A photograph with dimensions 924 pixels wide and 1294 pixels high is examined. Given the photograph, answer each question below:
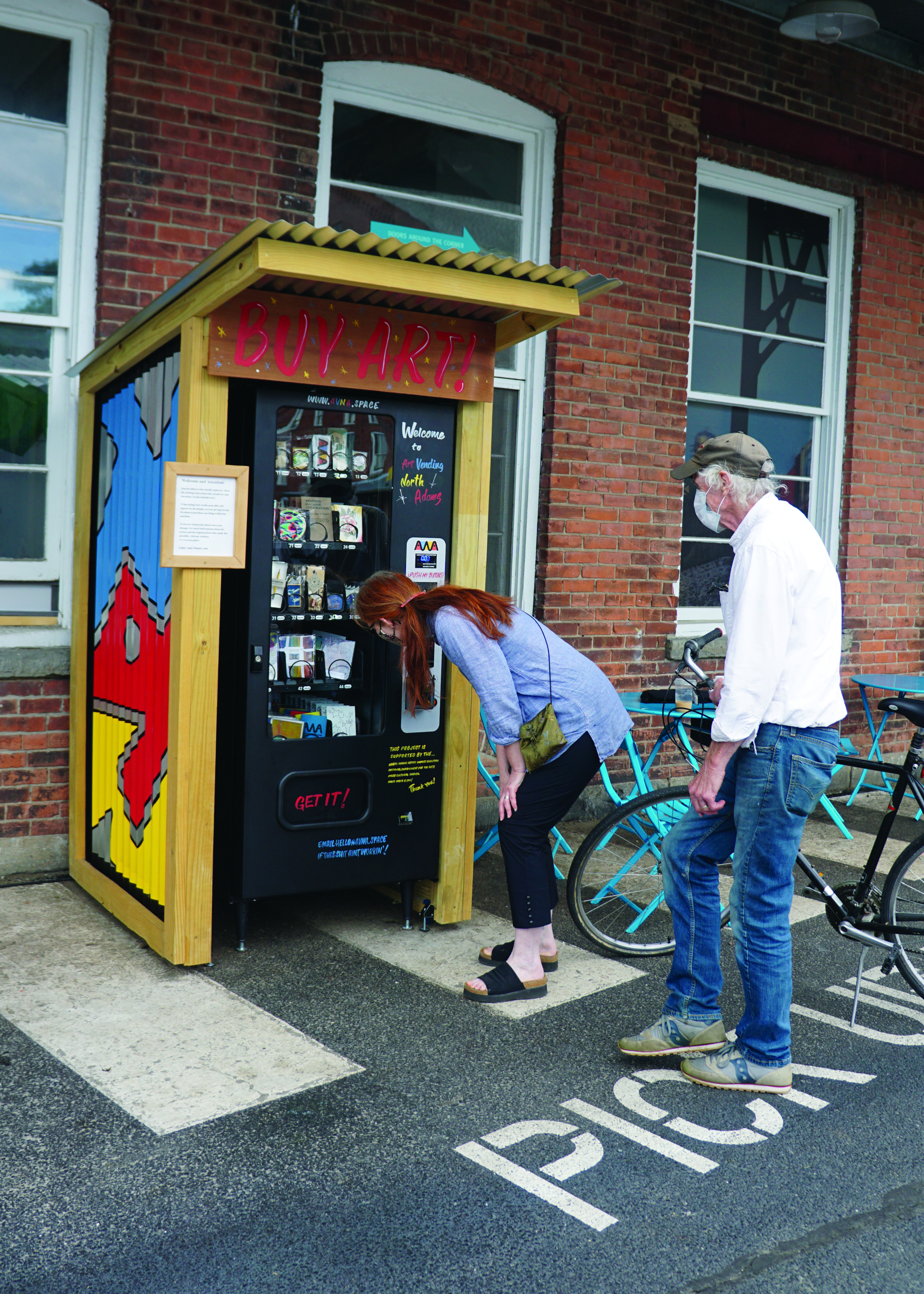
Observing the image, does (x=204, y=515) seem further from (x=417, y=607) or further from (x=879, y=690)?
(x=879, y=690)

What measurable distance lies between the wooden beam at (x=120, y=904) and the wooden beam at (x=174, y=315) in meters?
2.21

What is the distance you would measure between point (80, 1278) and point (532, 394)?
17.9 feet

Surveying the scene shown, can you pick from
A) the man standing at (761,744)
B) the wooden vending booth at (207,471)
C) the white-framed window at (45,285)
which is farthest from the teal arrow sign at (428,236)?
the man standing at (761,744)

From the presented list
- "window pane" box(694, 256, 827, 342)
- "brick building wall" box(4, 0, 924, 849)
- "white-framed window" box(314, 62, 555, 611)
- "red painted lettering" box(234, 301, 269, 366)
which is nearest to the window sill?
"brick building wall" box(4, 0, 924, 849)

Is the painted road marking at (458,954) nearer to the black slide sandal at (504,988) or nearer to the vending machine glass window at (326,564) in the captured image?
the black slide sandal at (504,988)

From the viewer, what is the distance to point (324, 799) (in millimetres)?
4672

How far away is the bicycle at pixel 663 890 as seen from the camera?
4.20m

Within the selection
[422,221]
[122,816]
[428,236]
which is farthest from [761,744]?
[422,221]

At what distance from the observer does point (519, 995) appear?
169 inches

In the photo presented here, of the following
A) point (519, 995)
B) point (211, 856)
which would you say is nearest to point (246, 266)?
point (211, 856)

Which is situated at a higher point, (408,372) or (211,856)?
(408,372)

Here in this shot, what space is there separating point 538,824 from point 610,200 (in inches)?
178

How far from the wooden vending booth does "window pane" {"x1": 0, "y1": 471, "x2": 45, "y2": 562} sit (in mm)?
431

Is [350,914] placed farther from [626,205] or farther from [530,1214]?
[626,205]
